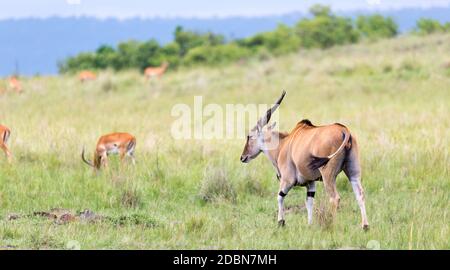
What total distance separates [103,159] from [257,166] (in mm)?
2217

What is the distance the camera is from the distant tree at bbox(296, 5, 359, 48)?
4266 cm

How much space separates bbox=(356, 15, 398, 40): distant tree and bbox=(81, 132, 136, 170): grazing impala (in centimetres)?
3527

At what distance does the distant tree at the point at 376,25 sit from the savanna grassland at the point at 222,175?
2226 centimetres

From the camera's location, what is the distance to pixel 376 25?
4906 cm

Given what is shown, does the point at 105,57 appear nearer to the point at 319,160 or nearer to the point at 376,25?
the point at 376,25

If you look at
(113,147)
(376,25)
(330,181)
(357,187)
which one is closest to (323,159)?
(330,181)

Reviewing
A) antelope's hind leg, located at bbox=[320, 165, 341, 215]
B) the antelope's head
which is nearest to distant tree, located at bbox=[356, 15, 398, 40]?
the antelope's head

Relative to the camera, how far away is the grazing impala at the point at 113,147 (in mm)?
13367

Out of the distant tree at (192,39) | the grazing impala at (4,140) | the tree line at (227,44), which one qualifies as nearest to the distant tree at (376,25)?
the tree line at (227,44)

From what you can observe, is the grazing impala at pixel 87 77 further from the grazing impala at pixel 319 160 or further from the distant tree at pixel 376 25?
the distant tree at pixel 376 25

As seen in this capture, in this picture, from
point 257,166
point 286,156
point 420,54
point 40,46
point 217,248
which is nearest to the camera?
point 217,248
